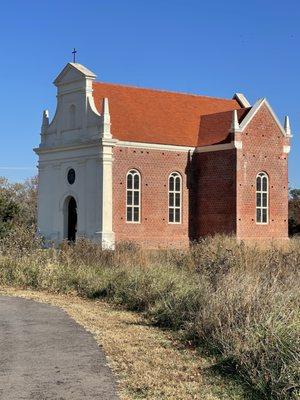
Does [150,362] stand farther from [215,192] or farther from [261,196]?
[261,196]

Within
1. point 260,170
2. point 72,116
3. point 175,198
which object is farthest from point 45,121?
point 260,170

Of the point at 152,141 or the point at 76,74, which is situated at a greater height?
the point at 76,74

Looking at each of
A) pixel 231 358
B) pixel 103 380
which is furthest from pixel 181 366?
pixel 103 380

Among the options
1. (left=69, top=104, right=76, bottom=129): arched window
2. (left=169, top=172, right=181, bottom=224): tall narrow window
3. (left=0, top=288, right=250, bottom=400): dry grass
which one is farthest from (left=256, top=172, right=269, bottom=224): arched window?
(left=0, top=288, right=250, bottom=400): dry grass

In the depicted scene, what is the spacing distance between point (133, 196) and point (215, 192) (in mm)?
5036

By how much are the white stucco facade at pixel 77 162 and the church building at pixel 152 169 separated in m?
0.06

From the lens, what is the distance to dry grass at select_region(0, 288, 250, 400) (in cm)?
739

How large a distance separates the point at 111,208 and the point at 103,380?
2828 centimetres

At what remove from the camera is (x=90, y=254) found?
20.6 m

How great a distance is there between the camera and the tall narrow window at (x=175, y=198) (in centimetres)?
3931

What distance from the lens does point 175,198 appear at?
3966 cm

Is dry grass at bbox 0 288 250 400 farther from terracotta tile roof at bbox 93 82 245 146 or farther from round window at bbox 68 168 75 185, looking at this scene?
round window at bbox 68 168 75 185

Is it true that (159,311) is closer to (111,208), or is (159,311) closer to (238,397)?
(238,397)

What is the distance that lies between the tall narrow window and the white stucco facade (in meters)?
4.82
